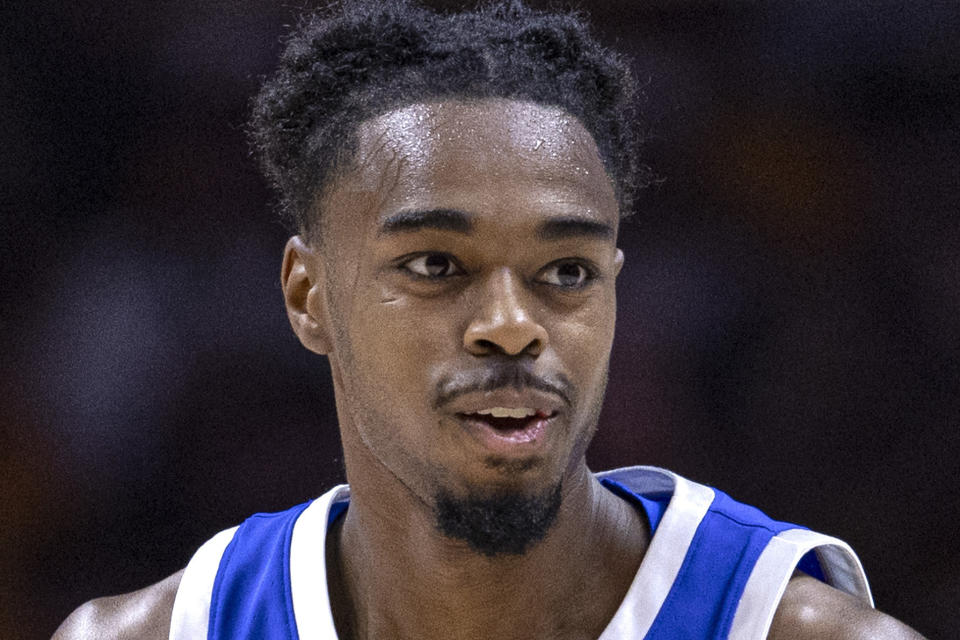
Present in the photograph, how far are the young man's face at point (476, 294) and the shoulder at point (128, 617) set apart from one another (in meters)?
0.56

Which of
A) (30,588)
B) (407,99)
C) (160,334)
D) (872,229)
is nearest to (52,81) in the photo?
(160,334)

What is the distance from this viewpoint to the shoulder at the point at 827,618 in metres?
1.74

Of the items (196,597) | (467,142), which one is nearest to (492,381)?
(467,142)

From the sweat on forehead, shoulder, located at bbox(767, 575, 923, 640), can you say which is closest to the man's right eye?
the sweat on forehead

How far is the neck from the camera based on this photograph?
1862mm

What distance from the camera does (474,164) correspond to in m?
1.74

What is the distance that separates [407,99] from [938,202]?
1.64m

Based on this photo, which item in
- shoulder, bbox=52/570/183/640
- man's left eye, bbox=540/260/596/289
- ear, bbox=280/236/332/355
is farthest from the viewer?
shoulder, bbox=52/570/183/640

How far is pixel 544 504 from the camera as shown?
1729 millimetres

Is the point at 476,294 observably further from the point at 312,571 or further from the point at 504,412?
the point at 312,571

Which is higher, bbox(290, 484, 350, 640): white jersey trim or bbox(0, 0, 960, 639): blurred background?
bbox(0, 0, 960, 639): blurred background

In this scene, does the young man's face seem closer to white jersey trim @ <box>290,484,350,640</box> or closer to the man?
the man

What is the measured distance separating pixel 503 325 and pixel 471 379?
0.29 ft

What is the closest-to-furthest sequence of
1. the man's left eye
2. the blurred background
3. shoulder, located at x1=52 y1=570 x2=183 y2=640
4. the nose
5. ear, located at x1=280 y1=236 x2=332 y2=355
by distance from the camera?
the nose < the man's left eye < ear, located at x1=280 y1=236 x2=332 y2=355 < shoulder, located at x1=52 y1=570 x2=183 y2=640 < the blurred background
